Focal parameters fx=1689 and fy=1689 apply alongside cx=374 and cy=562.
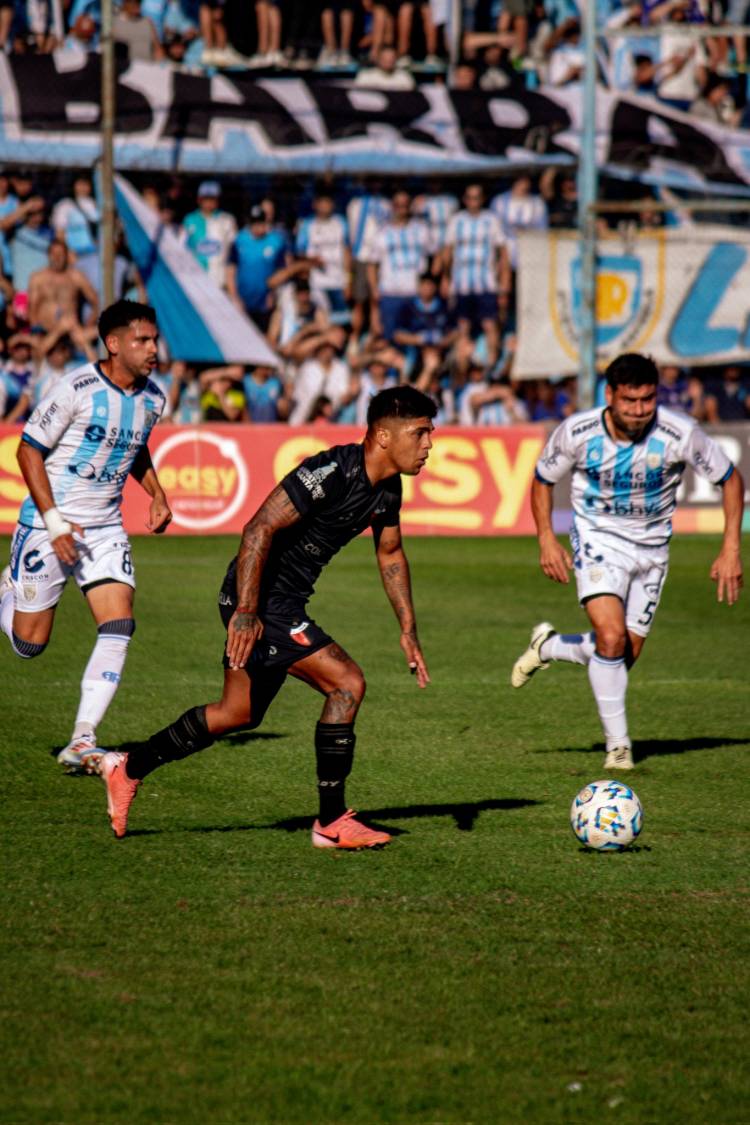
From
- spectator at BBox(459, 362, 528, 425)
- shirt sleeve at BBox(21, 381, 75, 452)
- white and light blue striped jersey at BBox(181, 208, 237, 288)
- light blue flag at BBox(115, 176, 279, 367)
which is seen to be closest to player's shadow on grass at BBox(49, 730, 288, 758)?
shirt sleeve at BBox(21, 381, 75, 452)

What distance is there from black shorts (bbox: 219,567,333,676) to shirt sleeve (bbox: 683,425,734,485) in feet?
9.08

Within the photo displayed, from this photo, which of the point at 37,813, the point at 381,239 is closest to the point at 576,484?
the point at 37,813

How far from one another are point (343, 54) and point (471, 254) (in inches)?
153

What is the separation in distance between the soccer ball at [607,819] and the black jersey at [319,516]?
1.41 meters

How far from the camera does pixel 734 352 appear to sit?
859 inches

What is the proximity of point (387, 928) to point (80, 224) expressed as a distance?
16.7 metres

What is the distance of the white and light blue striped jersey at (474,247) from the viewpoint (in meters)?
21.7

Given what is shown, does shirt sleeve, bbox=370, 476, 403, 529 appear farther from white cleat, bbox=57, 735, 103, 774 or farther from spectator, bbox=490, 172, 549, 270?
spectator, bbox=490, 172, 549, 270

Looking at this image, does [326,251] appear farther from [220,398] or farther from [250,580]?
[250,580]

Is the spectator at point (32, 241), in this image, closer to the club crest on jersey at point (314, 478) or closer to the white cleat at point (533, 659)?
the white cleat at point (533, 659)

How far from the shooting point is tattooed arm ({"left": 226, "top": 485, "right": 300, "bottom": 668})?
625cm

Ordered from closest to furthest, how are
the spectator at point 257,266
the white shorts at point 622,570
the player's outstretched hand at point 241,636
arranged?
the player's outstretched hand at point 241,636, the white shorts at point 622,570, the spectator at point 257,266

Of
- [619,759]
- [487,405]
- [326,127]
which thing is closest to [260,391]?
[487,405]

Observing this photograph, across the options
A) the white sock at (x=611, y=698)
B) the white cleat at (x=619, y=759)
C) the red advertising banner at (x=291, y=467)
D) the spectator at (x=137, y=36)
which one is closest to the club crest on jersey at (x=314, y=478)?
the white sock at (x=611, y=698)
